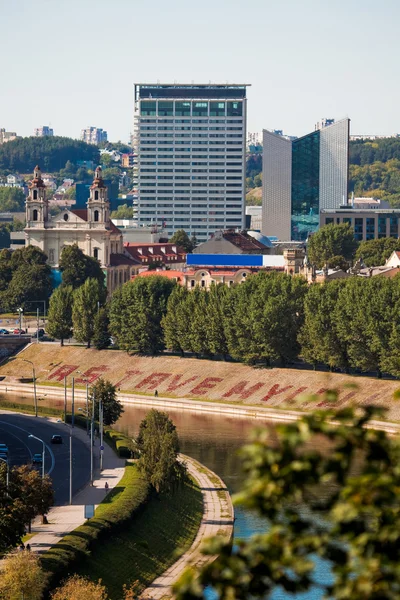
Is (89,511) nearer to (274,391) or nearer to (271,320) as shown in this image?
(274,391)

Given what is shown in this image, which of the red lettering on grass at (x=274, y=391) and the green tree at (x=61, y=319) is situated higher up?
the green tree at (x=61, y=319)

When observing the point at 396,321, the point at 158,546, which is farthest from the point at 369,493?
the point at 396,321

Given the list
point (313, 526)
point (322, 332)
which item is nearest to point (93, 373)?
point (322, 332)

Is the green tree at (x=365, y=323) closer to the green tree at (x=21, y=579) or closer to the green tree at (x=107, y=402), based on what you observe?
the green tree at (x=107, y=402)

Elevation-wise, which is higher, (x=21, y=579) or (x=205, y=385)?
(x=21, y=579)

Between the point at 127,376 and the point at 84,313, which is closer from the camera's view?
the point at 127,376

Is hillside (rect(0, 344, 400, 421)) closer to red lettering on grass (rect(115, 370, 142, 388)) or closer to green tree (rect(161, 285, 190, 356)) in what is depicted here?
red lettering on grass (rect(115, 370, 142, 388))

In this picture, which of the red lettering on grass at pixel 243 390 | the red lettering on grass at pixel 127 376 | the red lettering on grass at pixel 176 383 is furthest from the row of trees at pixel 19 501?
the red lettering on grass at pixel 127 376
